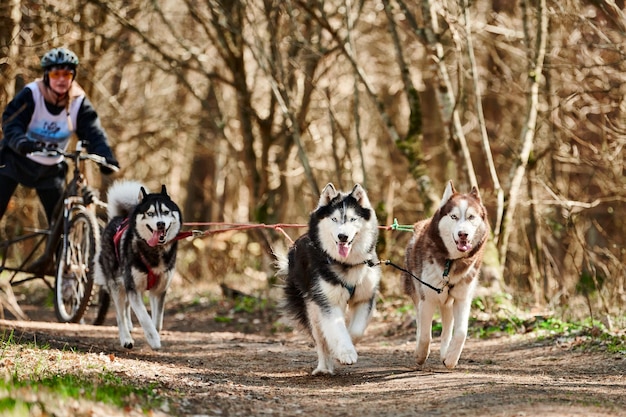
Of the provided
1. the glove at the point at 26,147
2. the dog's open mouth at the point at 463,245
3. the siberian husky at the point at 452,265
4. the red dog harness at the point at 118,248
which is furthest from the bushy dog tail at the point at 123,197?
the dog's open mouth at the point at 463,245

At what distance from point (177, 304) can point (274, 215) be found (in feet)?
7.29

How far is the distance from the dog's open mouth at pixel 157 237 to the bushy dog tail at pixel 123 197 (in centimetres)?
73

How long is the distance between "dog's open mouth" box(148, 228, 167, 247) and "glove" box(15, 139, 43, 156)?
5.66 feet

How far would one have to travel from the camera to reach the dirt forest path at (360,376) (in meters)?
4.77

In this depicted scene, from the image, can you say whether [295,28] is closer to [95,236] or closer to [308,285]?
[95,236]

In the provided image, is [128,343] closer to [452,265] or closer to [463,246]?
[452,265]

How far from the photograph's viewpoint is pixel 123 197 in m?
7.69

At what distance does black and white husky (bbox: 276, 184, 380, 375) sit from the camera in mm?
5914

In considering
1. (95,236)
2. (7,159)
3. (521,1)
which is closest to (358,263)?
(95,236)

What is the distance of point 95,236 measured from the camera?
26.6 ft

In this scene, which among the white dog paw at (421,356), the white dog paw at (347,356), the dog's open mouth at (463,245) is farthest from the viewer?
the white dog paw at (421,356)

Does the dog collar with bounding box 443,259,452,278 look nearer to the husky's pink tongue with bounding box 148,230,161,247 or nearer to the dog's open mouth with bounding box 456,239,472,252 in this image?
the dog's open mouth with bounding box 456,239,472,252

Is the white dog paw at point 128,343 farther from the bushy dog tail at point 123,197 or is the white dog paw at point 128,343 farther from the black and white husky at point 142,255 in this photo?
the bushy dog tail at point 123,197

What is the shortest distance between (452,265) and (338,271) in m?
0.86
